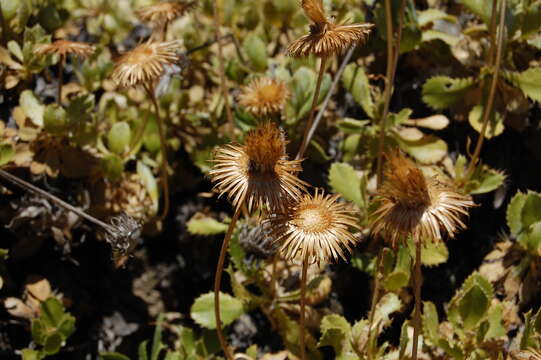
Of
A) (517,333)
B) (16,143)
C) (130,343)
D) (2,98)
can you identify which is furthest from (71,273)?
(517,333)

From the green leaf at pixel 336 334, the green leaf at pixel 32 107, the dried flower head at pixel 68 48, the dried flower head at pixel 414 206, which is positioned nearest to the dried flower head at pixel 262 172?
the dried flower head at pixel 414 206

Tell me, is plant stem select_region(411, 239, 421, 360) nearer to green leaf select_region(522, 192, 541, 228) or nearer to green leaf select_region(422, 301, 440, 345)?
green leaf select_region(422, 301, 440, 345)

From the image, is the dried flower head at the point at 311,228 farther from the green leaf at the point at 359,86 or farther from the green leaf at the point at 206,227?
the green leaf at the point at 359,86

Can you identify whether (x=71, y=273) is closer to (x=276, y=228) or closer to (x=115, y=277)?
(x=115, y=277)

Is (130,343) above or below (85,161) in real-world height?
below

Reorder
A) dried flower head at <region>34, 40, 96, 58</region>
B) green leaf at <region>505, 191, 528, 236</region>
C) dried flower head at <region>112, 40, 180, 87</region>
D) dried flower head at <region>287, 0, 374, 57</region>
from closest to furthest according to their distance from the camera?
1. dried flower head at <region>287, 0, 374, 57</region>
2. dried flower head at <region>112, 40, 180, 87</region>
3. dried flower head at <region>34, 40, 96, 58</region>
4. green leaf at <region>505, 191, 528, 236</region>

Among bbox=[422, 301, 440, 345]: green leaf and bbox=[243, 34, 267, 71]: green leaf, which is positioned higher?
bbox=[243, 34, 267, 71]: green leaf

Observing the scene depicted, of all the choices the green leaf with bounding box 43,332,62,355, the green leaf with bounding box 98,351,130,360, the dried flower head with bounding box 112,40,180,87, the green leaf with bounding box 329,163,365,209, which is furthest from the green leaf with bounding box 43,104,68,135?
the green leaf with bounding box 329,163,365,209
